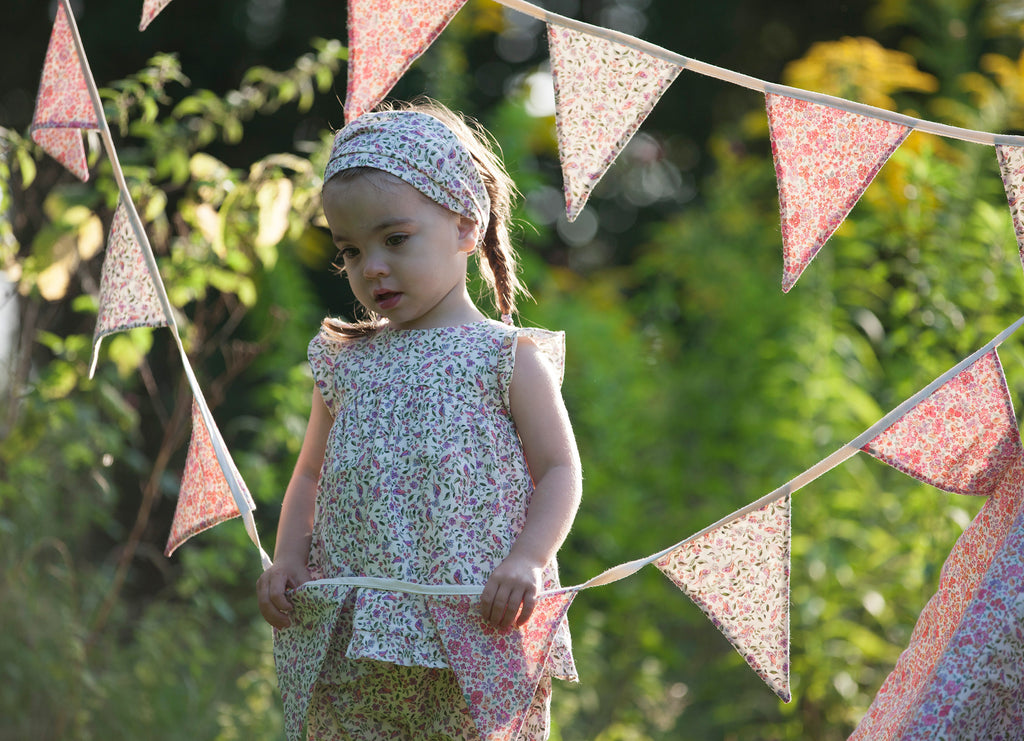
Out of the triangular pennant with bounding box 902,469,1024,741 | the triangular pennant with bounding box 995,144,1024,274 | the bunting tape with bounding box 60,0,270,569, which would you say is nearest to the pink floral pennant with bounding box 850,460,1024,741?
the triangular pennant with bounding box 902,469,1024,741

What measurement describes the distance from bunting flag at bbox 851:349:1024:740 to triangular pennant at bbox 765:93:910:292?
1.05 feet

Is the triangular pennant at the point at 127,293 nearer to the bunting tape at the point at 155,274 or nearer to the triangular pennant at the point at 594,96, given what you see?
the bunting tape at the point at 155,274

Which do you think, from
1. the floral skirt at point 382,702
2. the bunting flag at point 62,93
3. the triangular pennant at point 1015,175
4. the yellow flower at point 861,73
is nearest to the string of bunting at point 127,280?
the bunting flag at point 62,93

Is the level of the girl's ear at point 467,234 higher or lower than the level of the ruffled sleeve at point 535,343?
higher

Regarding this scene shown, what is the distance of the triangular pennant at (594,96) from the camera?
6.24 ft

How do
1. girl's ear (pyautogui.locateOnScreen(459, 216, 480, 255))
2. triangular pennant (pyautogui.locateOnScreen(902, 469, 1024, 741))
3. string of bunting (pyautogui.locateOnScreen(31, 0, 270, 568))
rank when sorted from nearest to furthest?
triangular pennant (pyautogui.locateOnScreen(902, 469, 1024, 741)) < girl's ear (pyautogui.locateOnScreen(459, 216, 480, 255)) < string of bunting (pyautogui.locateOnScreen(31, 0, 270, 568))

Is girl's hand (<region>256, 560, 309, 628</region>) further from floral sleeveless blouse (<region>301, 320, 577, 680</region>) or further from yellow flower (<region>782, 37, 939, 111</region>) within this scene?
yellow flower (<region>782, 37, 939, 111</region>)

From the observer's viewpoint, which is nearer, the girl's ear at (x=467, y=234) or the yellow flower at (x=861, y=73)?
the girl's ear at (x=467, y=234)

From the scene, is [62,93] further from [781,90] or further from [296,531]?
[781,90]

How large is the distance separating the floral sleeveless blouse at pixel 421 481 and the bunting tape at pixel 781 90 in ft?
1.71

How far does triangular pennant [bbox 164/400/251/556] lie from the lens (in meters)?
2.12

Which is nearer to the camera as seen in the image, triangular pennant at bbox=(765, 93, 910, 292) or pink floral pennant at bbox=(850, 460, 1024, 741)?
pink floral pennant at bbox=(850, 460, 1024, 741)

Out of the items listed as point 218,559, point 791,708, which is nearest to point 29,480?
point 218,559

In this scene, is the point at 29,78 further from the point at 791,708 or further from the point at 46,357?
the point at 791,708
